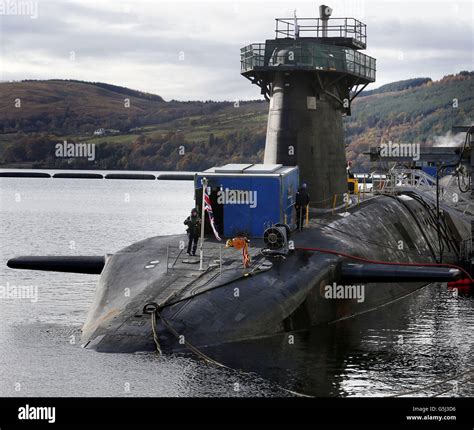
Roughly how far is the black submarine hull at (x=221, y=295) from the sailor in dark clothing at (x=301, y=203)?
0.49 m

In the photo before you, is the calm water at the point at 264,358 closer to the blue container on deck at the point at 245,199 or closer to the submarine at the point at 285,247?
the submarine at the point at 285,247

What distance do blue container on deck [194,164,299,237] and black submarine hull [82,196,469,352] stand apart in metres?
1.07

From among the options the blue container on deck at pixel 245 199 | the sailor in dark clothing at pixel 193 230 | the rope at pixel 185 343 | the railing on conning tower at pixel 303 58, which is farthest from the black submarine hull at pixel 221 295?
the railing on conning tower at pixel 303 58

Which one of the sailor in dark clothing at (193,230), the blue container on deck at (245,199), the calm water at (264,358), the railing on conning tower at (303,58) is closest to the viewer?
the calm water at (264,358)

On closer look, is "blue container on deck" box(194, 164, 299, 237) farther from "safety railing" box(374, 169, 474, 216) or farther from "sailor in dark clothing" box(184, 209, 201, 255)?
"safety railing" box(374, 169, 474, 216)

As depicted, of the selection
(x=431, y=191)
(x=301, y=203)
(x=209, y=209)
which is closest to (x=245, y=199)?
(x=301, y=203)

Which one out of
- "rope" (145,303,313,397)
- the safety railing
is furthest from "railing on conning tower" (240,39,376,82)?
"rope" (145,303,313,397)

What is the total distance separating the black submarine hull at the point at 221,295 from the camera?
83.7 feet

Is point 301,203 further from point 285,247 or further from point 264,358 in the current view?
point 264,358

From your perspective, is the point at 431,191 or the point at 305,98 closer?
the point at 305,98

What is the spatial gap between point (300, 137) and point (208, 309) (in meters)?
16.1

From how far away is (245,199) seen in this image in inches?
1323

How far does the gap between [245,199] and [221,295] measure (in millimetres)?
7069
